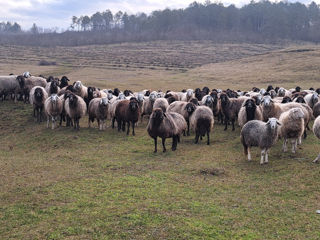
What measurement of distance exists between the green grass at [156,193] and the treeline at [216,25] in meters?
108

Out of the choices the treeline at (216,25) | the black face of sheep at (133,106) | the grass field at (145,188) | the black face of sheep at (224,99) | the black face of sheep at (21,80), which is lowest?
the grass field at (145,188)

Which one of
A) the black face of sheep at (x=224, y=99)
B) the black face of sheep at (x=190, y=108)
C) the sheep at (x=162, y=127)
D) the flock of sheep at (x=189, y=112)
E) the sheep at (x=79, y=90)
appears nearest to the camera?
the flock of sheep at (x=189, y=112)

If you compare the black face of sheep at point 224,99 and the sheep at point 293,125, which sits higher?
the black face of sheep at point 224,99

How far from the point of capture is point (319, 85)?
41875mm

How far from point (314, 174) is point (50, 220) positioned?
792 cm

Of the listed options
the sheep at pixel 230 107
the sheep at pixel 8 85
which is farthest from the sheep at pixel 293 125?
the sheep at pixel 8 85

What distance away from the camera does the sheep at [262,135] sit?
12.4 meters

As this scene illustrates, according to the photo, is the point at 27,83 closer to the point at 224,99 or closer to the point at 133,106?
the point at 133,106

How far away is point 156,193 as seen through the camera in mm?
9680

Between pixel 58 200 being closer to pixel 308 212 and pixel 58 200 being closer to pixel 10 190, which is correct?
pixel 10 190

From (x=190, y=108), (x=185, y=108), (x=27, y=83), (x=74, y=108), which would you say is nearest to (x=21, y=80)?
(x=27, y=83)

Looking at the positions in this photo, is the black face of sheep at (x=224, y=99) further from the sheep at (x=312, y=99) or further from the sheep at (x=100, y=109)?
the sheep at (x=100, y=109)

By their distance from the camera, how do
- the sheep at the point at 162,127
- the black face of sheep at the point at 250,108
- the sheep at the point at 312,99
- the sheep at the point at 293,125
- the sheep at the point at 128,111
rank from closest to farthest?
1. the sheep at the point at 293,125
2. the sheep at the point at 162,127
3. the black face of sheep at the point at 250,108
4. the sheep at the point at 128,111
5. the sheep at the point at 312,99

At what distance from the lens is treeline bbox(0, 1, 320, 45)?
402 feet
